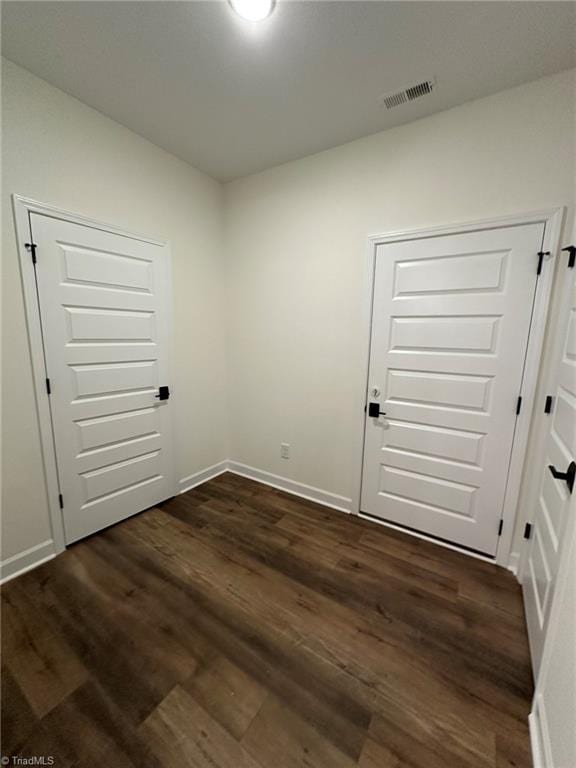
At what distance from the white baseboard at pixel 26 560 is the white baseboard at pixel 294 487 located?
1.65 metres

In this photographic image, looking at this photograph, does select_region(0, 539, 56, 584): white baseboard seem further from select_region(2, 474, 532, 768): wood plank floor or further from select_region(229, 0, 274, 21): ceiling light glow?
select_region(229, 0, 274, 21): ceiling light glow

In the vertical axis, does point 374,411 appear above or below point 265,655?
above

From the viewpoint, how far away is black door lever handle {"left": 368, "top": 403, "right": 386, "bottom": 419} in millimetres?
2318

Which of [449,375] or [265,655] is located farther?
[449,375]

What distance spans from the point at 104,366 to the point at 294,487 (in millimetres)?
1926

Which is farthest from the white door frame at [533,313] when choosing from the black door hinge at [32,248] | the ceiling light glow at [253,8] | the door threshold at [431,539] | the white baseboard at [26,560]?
the white baseboard at [26,560]

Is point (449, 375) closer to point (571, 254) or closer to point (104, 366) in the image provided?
point (571, 254)

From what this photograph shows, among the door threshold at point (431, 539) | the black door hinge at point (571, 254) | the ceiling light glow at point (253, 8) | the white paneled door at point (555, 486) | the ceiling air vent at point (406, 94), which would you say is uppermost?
the ceiling air vent at point (406, 94)

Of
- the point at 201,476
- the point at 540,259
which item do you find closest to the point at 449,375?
the point at 540,259

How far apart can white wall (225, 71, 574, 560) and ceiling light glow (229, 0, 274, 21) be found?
1.08m

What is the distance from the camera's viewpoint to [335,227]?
2.35 metres

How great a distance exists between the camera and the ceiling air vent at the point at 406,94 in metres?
1.70

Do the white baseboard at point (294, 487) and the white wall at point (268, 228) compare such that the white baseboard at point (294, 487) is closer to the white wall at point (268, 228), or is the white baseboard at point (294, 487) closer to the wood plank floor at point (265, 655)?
the white wall at point (268, 228)

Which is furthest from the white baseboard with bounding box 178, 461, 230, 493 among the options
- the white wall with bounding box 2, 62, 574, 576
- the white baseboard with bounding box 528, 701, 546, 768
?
the white baseboard with bounding box 528, 701, 546, 768
